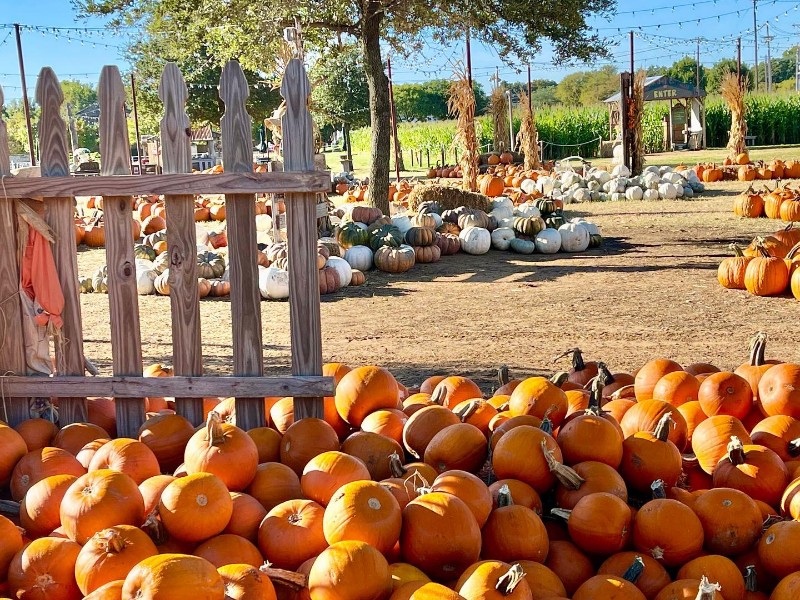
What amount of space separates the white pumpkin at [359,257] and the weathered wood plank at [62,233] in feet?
26.0

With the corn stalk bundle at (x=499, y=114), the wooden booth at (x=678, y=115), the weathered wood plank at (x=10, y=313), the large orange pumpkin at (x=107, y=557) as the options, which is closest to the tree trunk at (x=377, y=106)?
the weathered wood plank at (x=10, y=313)

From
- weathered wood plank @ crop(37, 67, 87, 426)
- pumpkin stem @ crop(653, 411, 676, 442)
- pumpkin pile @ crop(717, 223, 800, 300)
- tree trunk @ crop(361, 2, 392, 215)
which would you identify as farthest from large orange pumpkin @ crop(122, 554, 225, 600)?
tree trunk @ crop(361, 2, 392, 215)

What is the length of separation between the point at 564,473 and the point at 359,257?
9.24 meters

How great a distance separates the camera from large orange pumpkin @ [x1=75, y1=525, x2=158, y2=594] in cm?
213

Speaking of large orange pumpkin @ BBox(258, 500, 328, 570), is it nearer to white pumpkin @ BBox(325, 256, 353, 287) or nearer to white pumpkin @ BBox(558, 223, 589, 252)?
white pumpkin @ BBox(325, 256, 353, 287)

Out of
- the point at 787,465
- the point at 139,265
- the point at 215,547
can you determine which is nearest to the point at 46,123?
the point at 215,547

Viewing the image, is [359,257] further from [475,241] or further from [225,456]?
[225,456]

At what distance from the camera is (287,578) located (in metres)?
2.12

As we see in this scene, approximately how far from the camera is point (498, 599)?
76.6 inches

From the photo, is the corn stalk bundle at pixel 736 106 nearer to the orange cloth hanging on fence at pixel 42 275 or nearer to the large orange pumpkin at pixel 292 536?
the orange cloth hanging on fence at pixel 42 275

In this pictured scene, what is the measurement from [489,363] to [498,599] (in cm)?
Result: 468

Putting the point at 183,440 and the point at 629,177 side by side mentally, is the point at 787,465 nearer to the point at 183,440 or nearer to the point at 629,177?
the point at 183,440

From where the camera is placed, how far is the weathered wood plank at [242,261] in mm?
3613

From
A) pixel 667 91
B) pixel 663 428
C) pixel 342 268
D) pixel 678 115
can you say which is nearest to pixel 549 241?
pixel 342 268
